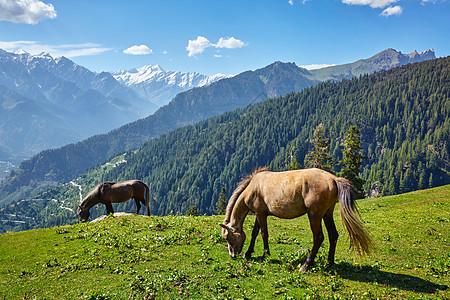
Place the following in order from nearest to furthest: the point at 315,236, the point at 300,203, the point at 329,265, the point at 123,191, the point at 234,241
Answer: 1. the point at 315,236
2. the point at 300,203
3. the point at 329,265
4. the point at 234,241
5. the point at 123,191

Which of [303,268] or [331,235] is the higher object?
[331,235]

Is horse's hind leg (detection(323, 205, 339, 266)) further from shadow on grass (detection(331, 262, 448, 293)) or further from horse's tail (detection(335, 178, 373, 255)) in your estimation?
horse's tail (detection(335, 178, 373, 255))

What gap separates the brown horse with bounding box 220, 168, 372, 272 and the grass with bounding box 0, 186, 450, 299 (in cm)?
126

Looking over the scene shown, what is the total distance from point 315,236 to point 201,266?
5689 millimetres

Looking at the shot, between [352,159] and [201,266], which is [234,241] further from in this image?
[352,159]

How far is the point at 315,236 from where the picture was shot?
11.7 metres

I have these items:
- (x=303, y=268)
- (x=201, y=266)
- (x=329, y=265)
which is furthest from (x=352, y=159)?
(x=201, y=266)

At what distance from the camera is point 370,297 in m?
9.39

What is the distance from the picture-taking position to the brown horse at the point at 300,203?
11094 millimetres

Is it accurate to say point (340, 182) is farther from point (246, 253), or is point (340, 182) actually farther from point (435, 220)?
point (435, 220)

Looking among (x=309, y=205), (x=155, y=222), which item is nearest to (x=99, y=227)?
(x=155, y=222)

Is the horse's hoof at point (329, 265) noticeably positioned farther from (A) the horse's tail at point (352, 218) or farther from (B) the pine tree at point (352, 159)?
(B) the pine tree at point (352, 159)

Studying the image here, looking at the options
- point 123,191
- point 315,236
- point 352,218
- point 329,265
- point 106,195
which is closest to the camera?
point 352,218

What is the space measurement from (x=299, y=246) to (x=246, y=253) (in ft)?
13.9
